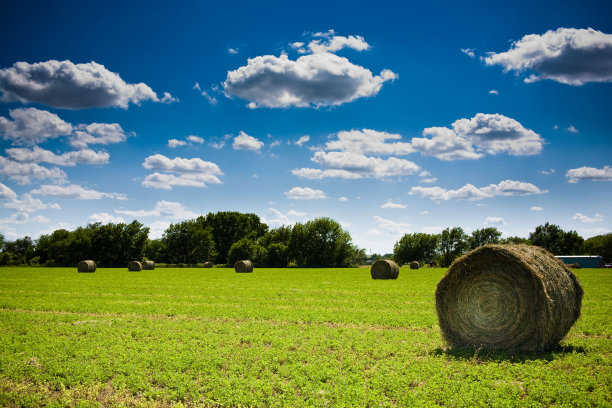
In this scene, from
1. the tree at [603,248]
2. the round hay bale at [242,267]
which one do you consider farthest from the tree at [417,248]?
the round hay bale at [242,267]

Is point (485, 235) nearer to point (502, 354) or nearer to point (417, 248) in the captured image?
point (417, 248)

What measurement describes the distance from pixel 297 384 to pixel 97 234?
329 feet

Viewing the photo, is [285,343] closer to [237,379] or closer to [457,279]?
[237,379]

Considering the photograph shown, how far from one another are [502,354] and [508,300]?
1.59 meters

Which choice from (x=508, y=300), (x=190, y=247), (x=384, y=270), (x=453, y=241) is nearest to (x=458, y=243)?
(x=453, y=241)

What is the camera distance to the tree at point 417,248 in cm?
13462

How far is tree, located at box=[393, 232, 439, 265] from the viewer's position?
135m

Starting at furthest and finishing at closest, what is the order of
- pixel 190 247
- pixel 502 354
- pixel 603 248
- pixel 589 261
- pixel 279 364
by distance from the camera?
pixel 603 248
pixel 190 247
pixel 589 261
pixel 502 354
pixel 279 364

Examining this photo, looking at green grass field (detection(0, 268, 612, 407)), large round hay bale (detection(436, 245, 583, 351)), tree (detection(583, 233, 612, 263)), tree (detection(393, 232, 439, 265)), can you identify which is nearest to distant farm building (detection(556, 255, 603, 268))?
tree (detection(583, 233, 612, 263))

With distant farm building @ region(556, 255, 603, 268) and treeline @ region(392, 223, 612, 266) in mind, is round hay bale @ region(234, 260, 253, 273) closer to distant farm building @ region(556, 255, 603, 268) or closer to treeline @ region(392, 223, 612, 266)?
distant farm building @ region(556, 255, 603, 268)

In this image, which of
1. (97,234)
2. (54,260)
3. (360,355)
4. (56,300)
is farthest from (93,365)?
(54,260)

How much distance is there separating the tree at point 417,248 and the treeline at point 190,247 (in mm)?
40350

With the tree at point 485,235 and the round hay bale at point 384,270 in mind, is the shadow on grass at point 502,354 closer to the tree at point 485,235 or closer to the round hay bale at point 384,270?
the round hay bale at point 384,270

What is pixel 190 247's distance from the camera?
101 m
